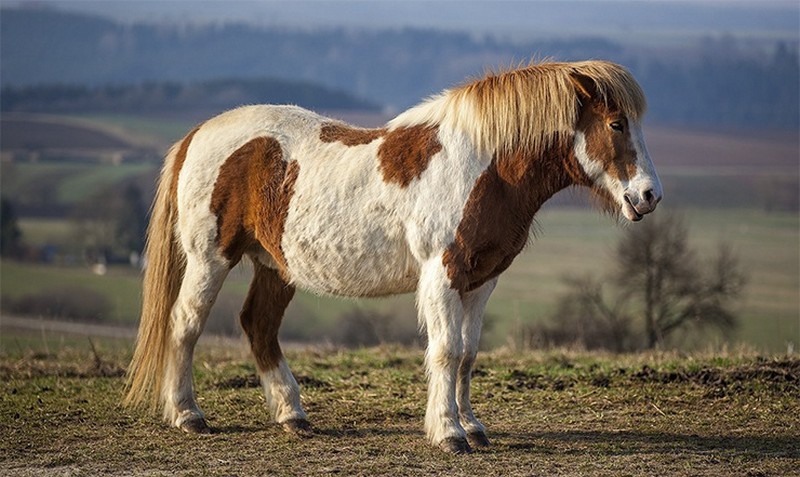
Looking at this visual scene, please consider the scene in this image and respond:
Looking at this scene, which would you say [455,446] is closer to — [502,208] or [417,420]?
[417,420]

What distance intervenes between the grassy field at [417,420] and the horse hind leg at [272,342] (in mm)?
165

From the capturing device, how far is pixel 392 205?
6.88m

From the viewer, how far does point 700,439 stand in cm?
695

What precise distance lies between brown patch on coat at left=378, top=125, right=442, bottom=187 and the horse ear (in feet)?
3.18

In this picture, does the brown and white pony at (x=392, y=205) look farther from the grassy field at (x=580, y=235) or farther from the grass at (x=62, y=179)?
the grass at (x=62, y=179)

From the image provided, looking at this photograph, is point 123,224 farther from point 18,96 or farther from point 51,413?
point 18,96

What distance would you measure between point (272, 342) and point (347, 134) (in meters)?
1.69

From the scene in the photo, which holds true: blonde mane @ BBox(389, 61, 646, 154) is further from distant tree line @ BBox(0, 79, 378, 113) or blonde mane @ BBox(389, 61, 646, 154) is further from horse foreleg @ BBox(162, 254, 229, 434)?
distant tree line @ BBox(0, 79, 378, 113)

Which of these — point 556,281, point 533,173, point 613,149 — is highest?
→ point 613,149

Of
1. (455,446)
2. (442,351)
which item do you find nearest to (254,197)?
(442,351)

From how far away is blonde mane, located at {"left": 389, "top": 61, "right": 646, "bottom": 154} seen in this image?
6668mm

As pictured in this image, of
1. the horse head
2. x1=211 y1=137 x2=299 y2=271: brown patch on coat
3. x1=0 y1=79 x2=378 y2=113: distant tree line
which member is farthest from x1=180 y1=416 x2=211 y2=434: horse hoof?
x1=0 y1=79 x2=378 y2=113: distant tree line

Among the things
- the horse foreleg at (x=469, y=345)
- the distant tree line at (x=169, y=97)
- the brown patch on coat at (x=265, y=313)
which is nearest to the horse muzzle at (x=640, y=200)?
the horse foreleg at (x=469, y=345)

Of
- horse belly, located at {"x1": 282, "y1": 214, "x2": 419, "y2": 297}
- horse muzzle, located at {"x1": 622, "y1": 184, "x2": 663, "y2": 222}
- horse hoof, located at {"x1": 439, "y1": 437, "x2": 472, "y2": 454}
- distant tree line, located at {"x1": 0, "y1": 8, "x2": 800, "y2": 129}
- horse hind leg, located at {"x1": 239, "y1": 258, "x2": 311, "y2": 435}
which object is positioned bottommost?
horse hoof, located at {"x1": 439, "y1": 437, "x2": 472, "y2": 454}
